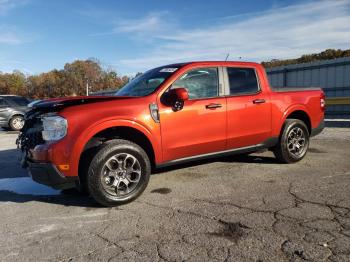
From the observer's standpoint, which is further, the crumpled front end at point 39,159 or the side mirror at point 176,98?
the side mirror at point 176,98

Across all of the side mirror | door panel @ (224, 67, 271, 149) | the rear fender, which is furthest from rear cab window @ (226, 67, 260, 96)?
the side mirror

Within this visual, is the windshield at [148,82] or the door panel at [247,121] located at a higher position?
the windshield at [148,82]

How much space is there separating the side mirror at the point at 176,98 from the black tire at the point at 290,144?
2.23 meters

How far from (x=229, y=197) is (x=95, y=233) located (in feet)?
5.95

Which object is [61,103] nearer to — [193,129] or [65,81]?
[193,129]

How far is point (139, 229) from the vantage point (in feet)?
12.6

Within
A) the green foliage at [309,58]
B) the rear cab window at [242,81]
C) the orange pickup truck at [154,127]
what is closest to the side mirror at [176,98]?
the orange pickup truck at [154,127]

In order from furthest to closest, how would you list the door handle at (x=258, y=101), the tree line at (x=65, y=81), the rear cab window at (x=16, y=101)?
the tree line at (x=65, y=81) → the rear cab window at (x=16, y=101) → the door handle at (x=258, y=101)

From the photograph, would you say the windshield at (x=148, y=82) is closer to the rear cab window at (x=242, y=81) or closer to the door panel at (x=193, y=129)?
the door panel at (x=193, y=129)

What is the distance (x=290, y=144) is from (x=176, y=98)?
2617 mm

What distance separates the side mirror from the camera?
4.87m

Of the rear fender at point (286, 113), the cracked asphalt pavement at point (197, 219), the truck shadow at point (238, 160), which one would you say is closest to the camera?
the cracked asphalt pavement at point (197, 219)

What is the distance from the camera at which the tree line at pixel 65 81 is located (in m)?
48.0

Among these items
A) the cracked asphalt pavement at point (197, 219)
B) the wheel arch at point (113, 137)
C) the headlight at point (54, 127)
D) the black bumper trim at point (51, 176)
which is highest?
the headlight at point (54, 127)
